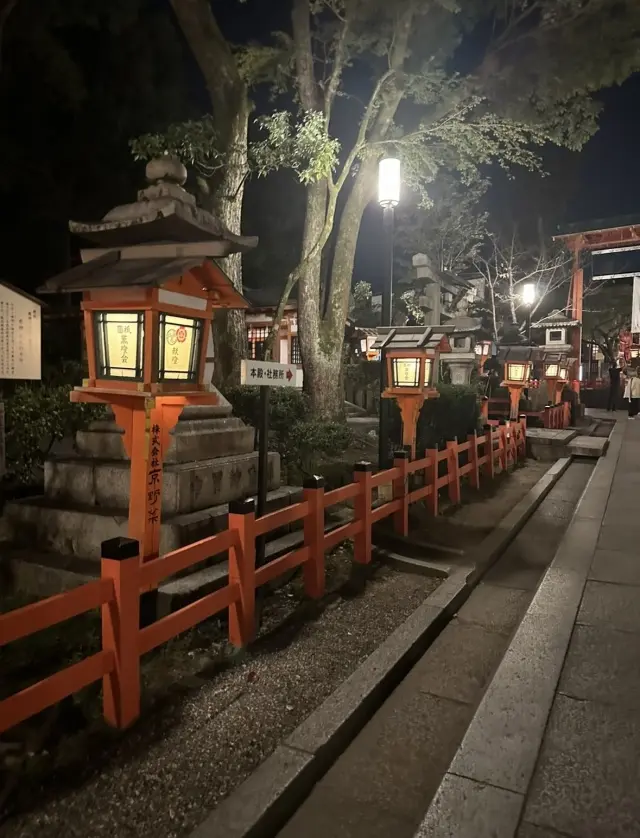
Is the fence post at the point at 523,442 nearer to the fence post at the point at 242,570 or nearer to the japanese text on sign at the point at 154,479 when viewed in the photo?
the fence post at the point at 242,570

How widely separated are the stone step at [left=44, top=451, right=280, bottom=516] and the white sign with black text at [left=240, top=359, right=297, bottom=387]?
1795mm

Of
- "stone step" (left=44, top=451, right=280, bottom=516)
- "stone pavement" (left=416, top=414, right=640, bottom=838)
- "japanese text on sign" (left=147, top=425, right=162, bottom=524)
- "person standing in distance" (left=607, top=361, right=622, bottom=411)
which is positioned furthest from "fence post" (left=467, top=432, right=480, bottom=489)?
"person standing in distance" (left=607, top=361, right=622, bottom=411)

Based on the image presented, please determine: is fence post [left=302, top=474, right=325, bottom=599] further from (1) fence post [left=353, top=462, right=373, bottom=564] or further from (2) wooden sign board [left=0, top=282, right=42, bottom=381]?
(2) wooden sign board [left=0, top=282, right=42, bottom=381]

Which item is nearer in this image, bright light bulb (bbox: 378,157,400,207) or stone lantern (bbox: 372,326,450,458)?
stone lantern (bbox: 372,326,450,458)

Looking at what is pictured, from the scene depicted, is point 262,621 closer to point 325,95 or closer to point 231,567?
point 231,567

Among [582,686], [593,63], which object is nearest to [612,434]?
[593,63]

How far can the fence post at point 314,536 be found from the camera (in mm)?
4992

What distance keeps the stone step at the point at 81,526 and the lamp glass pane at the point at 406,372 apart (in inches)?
143

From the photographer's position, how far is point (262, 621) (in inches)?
191

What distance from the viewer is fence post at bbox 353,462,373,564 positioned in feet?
18.9

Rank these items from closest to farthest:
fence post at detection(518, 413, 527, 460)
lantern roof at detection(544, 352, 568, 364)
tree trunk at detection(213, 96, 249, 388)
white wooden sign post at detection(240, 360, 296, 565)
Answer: white wooden sign post at detection(240, 360, 296, 565) < tree trunk at detection(213, 96, 249, 388) < fence post at detection(518, 413, 527, 460) < lantern roof at detection(544, 352, 568, 364)

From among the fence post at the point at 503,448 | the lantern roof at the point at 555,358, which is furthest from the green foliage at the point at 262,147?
the lantern roof at the point at 555,358

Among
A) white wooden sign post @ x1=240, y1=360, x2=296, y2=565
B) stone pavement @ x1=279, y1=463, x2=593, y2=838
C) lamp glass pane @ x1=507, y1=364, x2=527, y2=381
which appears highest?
lamp glass pane @ x1=507, y1=364, x2=527, y2=381

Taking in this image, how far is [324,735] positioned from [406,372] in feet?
19.4
